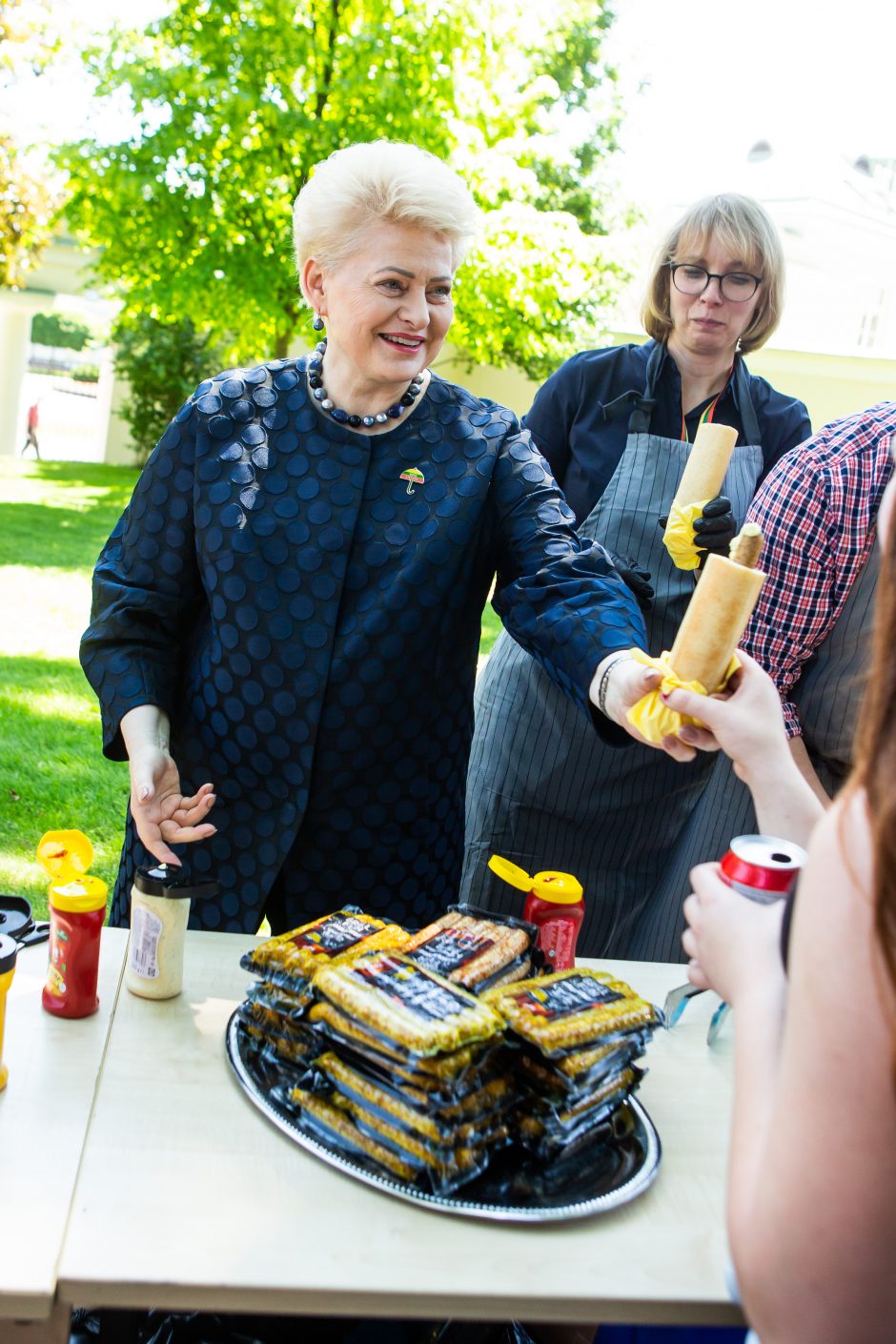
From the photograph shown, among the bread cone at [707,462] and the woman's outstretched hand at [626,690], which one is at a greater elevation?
the bread cone at [707,462]

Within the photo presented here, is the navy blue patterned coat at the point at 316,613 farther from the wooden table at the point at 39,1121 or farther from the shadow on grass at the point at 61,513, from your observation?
the shadow on grass at the point at 61,513

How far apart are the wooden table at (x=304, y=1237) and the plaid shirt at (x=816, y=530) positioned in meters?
1.14

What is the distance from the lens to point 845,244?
26.3 meters

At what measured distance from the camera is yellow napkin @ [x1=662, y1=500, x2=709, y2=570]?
8.30 feet

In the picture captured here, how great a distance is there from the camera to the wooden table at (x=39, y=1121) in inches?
48.0

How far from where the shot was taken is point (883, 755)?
0.99 metres

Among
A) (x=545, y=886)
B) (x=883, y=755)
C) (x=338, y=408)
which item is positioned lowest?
(x=545, y=886)

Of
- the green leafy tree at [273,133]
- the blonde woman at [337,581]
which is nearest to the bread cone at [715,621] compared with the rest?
the blonde woman at [337,581]

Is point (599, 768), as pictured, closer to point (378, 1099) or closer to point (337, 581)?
point (337, 581)

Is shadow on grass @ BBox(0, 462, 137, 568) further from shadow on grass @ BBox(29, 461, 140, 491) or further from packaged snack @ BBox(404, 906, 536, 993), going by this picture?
packaged snack @ BBox(404, 906, 536, 993)

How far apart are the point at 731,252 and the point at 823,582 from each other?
37.2 inches

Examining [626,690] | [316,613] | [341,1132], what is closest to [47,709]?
[316,613]

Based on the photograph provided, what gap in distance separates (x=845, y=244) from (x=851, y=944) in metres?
28.4

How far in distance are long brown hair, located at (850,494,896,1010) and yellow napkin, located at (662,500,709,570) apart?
151 cm
